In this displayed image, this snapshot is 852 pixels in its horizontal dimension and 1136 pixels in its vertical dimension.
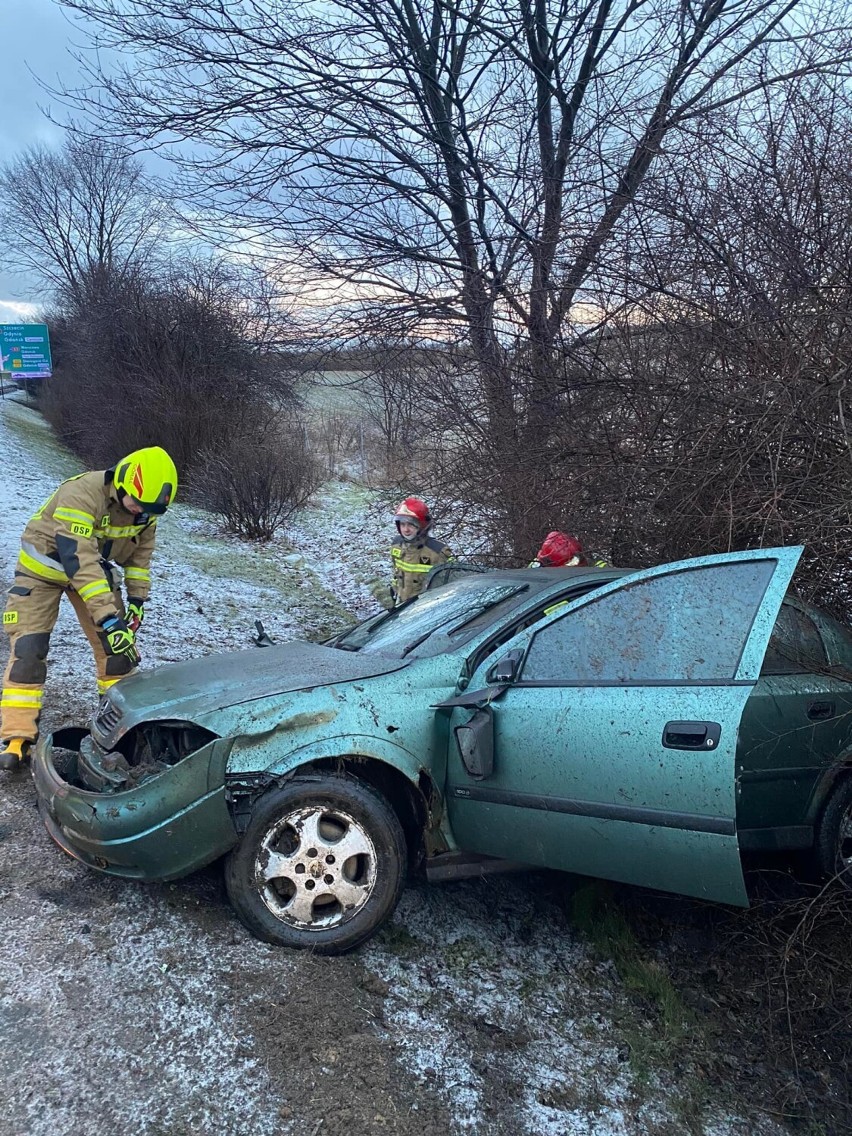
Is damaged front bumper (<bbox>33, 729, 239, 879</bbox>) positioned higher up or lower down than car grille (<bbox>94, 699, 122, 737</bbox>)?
lower down

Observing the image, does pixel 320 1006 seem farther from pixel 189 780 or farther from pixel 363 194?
pixel 363 194

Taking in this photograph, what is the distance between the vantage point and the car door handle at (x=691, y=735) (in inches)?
112

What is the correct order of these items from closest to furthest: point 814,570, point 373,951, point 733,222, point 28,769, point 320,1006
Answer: point 320,1006 → point 373,951 → point 814,570 → point 28,769 → point 733,222

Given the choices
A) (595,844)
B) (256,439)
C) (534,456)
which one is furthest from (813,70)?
(256,439)

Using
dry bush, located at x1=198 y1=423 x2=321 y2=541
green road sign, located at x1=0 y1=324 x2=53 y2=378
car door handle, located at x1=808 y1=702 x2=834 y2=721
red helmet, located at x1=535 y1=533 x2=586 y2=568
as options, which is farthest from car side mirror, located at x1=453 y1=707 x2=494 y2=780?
green road sign, located at x1=0 y1=324 x2=53 y2=378

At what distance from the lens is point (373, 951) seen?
3254mm

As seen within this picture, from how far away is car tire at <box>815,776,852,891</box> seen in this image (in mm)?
3545

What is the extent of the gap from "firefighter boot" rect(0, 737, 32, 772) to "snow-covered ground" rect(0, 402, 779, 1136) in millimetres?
459

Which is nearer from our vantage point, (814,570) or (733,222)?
(814,570)

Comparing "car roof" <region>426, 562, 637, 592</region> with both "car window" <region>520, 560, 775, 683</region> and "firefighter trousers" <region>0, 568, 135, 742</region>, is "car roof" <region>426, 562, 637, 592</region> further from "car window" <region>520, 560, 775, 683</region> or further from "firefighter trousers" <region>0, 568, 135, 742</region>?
"firefighter trousers" <region>0, 568, 135, 742</region>

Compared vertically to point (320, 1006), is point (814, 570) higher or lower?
higher

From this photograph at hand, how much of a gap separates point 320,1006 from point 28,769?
2.52 metres

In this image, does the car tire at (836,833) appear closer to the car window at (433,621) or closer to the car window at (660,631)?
the car window at (660,631)

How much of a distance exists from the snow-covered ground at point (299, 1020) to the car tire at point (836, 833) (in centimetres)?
105
